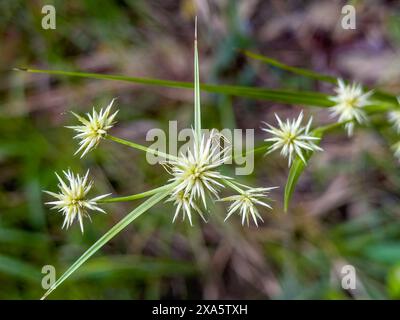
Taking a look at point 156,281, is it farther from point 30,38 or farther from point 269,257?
point 30,38

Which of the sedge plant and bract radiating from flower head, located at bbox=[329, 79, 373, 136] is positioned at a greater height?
bract radiating from flower head, located at bbox=[329, 79, 373, 136]

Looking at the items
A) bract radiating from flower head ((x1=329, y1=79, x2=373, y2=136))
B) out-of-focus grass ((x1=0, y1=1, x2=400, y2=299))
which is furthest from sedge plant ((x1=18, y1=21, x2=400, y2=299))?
out-of-focus grass ((x1=0, y1=1, x2=400, y2=299))

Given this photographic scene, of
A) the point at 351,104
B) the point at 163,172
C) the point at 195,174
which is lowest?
Answer: the point at 195,174

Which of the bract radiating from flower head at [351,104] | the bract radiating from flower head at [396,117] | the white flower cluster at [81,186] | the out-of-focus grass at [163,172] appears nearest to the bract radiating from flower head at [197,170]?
the white flower cluster at [81,186]

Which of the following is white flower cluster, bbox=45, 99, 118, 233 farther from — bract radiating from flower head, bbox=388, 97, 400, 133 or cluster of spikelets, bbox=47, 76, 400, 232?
bract radiating from flower head, bbox=388, 97, 400, 133

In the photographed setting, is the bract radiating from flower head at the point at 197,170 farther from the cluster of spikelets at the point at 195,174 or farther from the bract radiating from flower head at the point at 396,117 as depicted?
the bract radiating from flower head at the point at 396,117

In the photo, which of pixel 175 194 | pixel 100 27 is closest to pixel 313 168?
pixel 100 27

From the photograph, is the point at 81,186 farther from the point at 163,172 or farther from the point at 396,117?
the point at 163,172

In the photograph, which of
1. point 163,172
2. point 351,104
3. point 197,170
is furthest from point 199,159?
point 163,172
